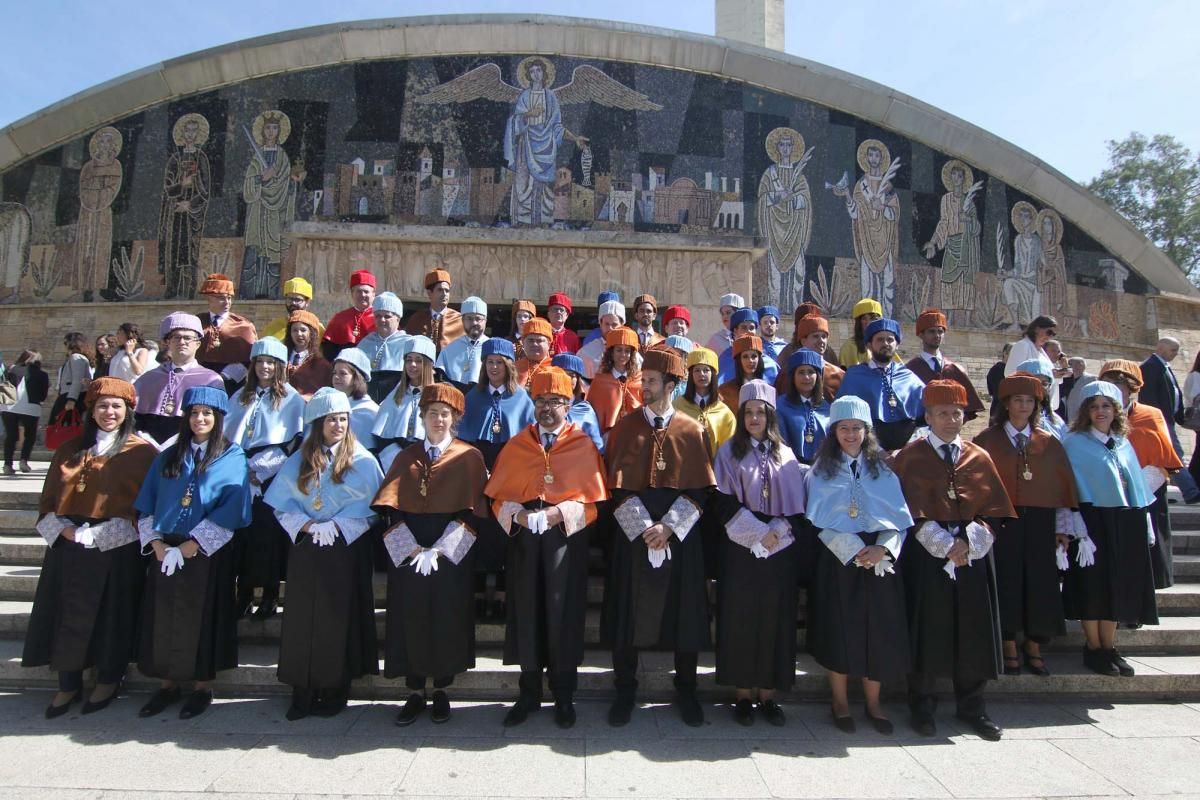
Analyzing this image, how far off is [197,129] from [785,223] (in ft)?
40.5

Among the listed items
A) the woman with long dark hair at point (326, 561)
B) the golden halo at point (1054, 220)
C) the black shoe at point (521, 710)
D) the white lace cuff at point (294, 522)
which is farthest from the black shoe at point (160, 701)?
the golden halo at point (1054, 220)

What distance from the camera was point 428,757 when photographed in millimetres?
3914

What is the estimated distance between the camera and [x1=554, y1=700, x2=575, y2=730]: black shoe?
4.28m

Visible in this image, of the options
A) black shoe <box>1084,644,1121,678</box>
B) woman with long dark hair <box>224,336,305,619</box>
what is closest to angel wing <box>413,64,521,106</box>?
woman with long dark hair <box>224,336,305,619</box>

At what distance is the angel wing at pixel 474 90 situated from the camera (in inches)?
548

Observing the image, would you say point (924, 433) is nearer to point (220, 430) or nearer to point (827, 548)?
point (827, 548)

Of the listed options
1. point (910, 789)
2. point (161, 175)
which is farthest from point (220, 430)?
point (161, 175)

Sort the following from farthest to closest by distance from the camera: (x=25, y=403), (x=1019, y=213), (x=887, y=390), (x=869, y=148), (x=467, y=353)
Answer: (x=1019, y=213) → (x=869, y=148) → (x=25, y=403) → (x=467, y=353) → (x=887, y=390)

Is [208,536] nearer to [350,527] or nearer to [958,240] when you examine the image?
[350,527]

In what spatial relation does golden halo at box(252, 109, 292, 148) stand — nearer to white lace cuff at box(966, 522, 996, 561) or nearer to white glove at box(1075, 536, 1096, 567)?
white lace cuff at box(966, 522, 996, 561)

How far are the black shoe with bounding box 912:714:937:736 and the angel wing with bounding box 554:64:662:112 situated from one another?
41.7 feet

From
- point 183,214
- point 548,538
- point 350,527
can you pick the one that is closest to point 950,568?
point 548,538

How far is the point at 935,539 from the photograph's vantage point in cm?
437

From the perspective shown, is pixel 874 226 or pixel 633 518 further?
pixel 874 226
